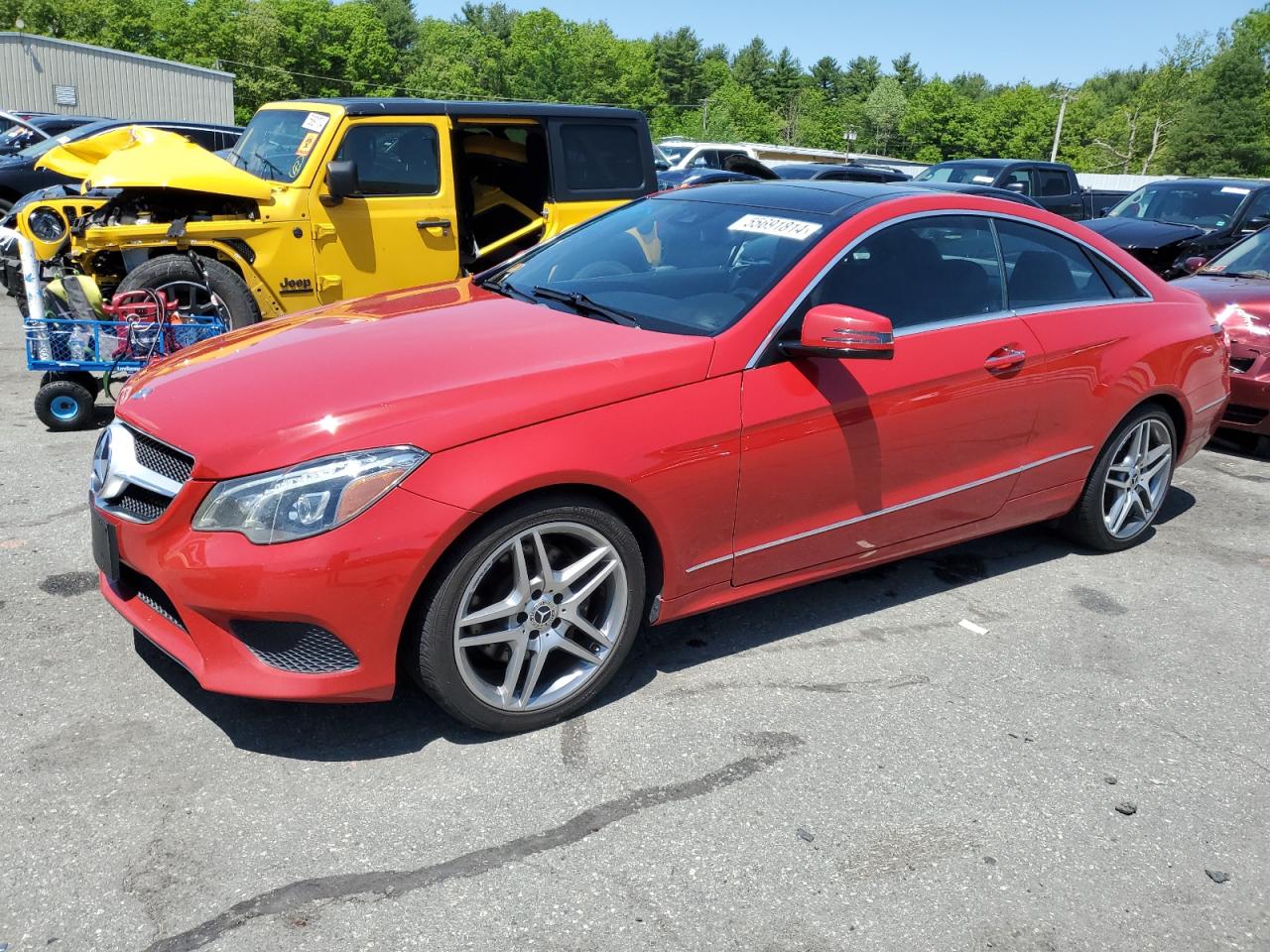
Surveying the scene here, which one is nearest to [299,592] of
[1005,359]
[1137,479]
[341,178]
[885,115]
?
[1005,359]

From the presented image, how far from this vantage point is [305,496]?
2783 millimetres

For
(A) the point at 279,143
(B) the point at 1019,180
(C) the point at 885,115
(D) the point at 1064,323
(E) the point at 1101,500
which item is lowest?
(E) the point at 1101,500

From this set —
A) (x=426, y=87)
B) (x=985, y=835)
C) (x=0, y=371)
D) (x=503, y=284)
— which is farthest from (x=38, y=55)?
(x=426, y=87)

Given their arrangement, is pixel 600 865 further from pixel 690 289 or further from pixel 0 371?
pixel 0 371

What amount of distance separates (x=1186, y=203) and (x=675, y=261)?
36.8 ft

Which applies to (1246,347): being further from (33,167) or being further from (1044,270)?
(33,167)

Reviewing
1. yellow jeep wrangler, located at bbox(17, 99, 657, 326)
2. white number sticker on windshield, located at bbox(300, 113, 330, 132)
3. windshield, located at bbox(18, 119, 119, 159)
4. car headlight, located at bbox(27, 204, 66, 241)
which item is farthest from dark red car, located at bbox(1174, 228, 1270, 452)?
windshield, located at bbox(18, 119, 119, 159)

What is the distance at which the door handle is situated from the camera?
13.3 ft

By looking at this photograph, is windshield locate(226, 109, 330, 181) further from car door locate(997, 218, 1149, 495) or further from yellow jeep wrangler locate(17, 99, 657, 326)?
car door locate(997, 218, 1149, 495)

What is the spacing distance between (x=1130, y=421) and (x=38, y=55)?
4348cm

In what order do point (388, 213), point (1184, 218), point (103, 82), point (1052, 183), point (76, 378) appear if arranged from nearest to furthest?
point (76, 378)
point (388, 213)
point (1184, 218)
point (1052, 183)
point (103, 82)

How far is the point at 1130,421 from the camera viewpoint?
4.72 m

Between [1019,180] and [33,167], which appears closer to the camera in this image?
[33,167]

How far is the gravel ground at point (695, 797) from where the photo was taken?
97.7 inches
